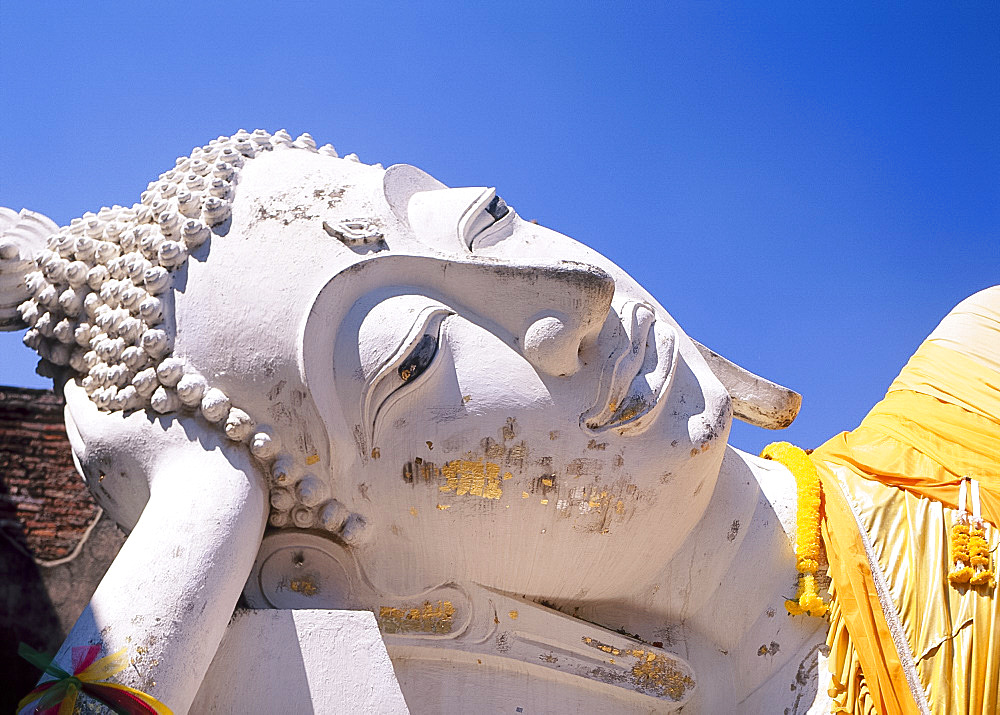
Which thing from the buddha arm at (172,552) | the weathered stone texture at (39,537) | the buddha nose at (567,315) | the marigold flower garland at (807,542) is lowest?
the weathered stone texture at (39,537)

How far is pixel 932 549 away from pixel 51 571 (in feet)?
13.5

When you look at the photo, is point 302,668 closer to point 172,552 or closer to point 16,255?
point 172,552

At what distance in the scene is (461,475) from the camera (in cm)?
237

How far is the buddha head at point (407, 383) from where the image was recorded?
236 centimetres

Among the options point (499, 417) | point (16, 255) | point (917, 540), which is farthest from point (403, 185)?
point (917, 540)

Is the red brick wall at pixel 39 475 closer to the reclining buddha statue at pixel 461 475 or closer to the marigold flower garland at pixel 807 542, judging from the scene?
the reclining buddha statue at pixel 461 475

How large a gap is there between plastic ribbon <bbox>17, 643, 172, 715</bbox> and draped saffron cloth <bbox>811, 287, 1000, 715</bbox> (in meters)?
1.54

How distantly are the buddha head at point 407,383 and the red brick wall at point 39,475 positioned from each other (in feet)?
9.90

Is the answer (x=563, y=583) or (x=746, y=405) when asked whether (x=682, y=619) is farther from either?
(x=746, y=405)

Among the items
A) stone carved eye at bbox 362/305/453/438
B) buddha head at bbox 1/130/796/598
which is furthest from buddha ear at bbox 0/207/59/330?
stone carved eye at bbox 362/305/453/438

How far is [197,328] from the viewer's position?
2396 mm

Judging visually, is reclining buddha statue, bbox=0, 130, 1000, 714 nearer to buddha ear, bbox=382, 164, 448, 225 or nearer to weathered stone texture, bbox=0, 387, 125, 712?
Result: buddha ear, bbox=382, 164, 448, 225

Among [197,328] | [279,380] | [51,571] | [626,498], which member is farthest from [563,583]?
[51,571]

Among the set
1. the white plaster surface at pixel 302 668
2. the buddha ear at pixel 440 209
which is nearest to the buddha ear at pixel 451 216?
the buddha ear at pixel 440 209
